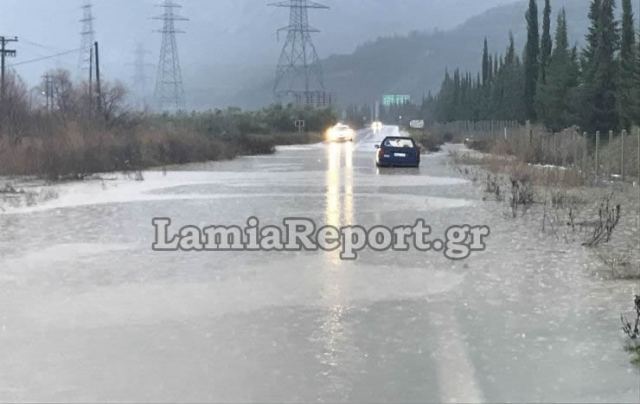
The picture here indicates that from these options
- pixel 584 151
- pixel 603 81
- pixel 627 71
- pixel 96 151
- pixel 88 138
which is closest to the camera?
pixel 584 151

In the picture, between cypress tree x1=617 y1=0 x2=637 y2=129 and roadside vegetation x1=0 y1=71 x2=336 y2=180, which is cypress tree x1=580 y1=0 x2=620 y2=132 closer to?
cypress tree x1=617 y1=0 x2=637 y2=129

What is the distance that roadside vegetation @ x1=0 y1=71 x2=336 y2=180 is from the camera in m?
31.6

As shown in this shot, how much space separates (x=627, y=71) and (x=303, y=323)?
127ft

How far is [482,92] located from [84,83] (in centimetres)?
5033

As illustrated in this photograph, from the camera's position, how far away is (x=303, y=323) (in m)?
7.47

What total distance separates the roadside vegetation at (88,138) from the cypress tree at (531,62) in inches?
790

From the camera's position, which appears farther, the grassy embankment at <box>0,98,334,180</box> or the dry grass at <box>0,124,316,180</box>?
the grassy embankment at <box>0,98,334,180</box>

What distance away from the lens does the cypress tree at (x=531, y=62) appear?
59.1 metres

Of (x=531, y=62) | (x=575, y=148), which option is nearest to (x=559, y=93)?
(x=531, y=62)

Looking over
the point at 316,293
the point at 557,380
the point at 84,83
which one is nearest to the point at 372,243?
the point at 316,293

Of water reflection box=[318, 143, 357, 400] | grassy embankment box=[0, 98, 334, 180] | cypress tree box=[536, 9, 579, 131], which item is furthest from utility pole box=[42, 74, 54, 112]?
water reflection box=[318, 143, 357, 400]

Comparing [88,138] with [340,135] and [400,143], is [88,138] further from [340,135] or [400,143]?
[340,135]

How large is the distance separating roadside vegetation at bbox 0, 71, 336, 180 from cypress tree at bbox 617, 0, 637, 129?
2219 centimetres

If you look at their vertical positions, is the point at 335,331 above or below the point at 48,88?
below
